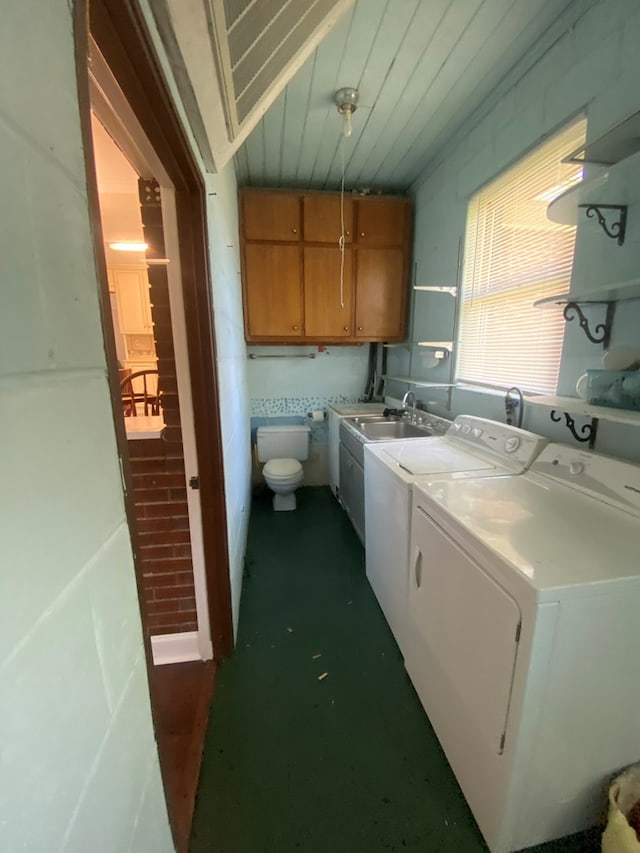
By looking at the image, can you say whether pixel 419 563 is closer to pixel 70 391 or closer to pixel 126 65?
pixel 70 391

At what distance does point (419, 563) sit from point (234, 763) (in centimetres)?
98

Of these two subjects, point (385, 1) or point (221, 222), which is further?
point (221, 222)

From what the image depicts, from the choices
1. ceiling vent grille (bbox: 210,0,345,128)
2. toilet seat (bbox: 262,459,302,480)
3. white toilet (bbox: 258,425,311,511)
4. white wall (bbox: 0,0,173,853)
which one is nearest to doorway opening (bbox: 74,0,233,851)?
ceiling vent grille (bbox: 210,0,345,128)

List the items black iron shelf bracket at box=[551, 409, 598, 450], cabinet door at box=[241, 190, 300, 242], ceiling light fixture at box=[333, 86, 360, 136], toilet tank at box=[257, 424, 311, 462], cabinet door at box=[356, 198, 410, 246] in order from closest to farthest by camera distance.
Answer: black iron shelf bracket at box=[551, 409, 598, 450] < ceiling light fixture at box=[333, 86, 360, 136] < cabinet door at box=[241, 190, 300, 242] < cabinet door at box=[356, 198, 410, 246] < toilet tank at box=[257, 424, 311, 462]

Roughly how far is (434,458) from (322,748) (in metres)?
1.28

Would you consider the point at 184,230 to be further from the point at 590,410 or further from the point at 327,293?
the point at 327,293

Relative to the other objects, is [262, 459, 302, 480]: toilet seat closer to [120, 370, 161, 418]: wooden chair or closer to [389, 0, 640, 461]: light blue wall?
[120, 370, 161, 418]: wooden chair

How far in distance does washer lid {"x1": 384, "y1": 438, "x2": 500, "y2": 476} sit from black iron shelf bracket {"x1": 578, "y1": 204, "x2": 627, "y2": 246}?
39.4 inches

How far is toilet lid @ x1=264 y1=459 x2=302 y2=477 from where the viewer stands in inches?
120

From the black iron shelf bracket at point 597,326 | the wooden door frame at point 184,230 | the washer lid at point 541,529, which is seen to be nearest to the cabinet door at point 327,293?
the wooden door frame at point 184,230

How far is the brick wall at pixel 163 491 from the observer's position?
4.87ft

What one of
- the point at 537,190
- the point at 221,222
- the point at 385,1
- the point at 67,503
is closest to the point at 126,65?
the point at 67,503

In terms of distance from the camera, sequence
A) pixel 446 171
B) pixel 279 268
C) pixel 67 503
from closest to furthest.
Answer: pixel 67 503, pixel 446 171, pixel 279 268

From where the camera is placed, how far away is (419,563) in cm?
141
